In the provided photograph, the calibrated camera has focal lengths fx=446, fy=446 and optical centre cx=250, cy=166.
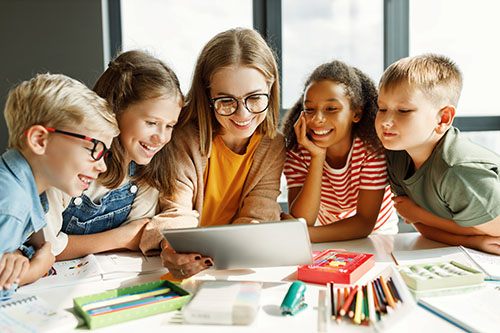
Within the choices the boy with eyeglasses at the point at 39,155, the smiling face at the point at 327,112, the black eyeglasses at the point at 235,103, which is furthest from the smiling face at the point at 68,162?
the smiling face at the point at 327,112

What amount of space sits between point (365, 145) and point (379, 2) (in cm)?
173

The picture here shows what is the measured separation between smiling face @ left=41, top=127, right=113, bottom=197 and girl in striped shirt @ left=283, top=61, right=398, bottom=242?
0.69 meters

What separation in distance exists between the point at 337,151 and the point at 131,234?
0.81m

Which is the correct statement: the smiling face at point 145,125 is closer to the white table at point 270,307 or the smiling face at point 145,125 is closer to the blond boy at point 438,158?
the white table at point 270,307

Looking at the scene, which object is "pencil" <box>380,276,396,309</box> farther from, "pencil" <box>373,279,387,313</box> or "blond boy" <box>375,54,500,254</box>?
"blond boy" <box>375,54,500,254</box>

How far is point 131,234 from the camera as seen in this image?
1246 mm

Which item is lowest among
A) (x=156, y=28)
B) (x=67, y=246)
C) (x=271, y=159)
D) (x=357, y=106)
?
(x=67, y=246)

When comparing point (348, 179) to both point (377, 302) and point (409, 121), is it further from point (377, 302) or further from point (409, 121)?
point (377, 302)

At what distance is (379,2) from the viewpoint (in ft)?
9.50

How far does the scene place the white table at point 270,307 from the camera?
0.76m

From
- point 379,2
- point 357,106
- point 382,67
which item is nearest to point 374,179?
point 357,106

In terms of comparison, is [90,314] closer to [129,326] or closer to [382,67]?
[129,326]

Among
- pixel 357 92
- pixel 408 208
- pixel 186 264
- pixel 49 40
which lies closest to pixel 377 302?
pixel 186 264

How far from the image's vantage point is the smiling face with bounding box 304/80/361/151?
4.87 feet
